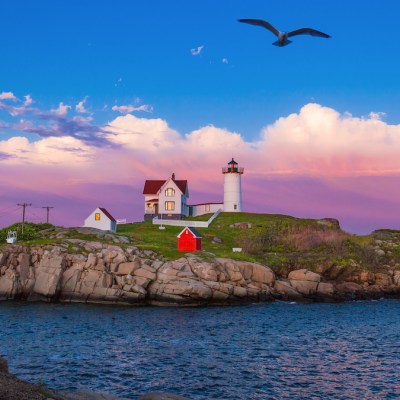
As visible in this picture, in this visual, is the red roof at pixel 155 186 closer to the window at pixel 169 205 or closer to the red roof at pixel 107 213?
the window at pixel 169 205

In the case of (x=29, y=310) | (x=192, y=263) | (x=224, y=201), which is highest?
(x=224, y=201)

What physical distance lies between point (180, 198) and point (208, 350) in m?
69.9

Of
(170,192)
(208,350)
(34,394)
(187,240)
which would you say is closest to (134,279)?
(187,240)

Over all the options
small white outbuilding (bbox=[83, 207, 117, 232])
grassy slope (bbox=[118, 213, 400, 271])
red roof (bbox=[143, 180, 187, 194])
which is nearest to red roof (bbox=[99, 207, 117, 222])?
small white outbuilding (bbox=[83, 207, 117, 232])

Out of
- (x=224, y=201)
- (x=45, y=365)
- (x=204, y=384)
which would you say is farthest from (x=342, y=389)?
(x=224, y=201)

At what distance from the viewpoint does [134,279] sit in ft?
180

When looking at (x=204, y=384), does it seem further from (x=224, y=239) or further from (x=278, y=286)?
(x=224, y=239)

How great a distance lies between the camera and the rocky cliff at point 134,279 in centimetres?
5403

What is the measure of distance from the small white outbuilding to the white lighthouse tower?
3179 centimetres

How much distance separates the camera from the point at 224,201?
10831 cm

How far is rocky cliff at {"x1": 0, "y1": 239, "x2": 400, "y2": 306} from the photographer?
5403 centimetres

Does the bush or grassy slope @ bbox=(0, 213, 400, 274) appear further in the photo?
the bush

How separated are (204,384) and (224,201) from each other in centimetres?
8435

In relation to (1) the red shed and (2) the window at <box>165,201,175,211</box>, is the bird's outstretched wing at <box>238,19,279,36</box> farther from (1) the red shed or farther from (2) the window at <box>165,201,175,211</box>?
(2) the window at <box>165,201,175,211</box>
